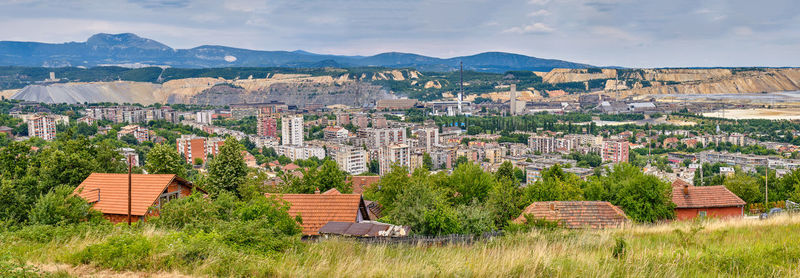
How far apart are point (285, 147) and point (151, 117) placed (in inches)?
1004

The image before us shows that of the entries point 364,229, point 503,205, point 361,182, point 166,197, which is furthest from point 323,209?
point 361,182

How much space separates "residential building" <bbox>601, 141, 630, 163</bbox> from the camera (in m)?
36.7

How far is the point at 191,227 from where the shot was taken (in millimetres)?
4402

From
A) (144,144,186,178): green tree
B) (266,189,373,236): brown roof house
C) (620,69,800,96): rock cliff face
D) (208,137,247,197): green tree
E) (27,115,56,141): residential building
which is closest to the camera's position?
(266,189,373,236): brown roof house

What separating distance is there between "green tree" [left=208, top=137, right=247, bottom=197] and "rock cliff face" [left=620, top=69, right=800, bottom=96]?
99.1 meters

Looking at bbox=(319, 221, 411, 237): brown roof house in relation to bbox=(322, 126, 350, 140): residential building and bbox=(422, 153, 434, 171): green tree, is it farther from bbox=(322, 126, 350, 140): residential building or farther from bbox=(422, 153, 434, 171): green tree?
bbox=(322, 126, 350, 140): residential building

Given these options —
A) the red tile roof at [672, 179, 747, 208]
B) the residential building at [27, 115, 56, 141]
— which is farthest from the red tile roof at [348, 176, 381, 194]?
the residential building at [27, 115, 56, 141]

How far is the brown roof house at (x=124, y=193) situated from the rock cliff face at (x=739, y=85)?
101 metres

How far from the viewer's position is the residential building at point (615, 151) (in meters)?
36.7

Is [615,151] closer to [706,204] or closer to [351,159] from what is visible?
[351,159]

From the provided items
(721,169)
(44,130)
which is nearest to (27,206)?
(721,169)

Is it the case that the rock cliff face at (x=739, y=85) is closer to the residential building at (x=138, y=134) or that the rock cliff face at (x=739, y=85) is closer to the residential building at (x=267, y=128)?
the residential building at (x=267, y=128)

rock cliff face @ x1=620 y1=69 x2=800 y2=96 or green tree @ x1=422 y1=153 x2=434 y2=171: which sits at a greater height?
rock cliff face @ x1=620 y1=69 x2=800 y2=96

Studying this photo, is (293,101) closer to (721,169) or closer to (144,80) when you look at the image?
(144,80)
